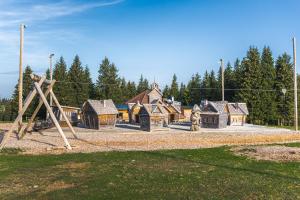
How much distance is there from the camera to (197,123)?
4075cm

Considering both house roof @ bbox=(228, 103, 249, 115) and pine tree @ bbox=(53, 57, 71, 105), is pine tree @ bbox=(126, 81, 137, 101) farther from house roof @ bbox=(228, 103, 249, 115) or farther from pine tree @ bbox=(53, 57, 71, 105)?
house roof @ bbox=(228, 103, 249, 115)

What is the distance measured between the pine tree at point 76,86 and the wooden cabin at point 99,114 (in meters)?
32.2

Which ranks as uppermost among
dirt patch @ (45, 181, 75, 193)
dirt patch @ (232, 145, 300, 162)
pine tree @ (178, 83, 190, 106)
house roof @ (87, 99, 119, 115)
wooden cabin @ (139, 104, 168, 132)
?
pine tree @ (178, 83, 190, 106)

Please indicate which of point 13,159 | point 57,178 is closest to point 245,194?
point 57,178

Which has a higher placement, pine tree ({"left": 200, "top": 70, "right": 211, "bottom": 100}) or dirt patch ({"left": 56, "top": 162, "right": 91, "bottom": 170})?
pine tree ({"left": 200, "top": 70, "right": 211, "bottom": 100})

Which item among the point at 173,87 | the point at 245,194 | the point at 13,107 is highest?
the point at 173,87

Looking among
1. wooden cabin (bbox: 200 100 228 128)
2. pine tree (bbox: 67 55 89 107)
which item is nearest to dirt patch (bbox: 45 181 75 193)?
wooden cabin (bbox: 200 100 228 128)

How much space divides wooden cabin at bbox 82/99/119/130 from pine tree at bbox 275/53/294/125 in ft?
128

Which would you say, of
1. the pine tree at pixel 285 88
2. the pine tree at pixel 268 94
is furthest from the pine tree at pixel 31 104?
the pine tree at pixel 285 88

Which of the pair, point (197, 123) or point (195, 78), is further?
point (195, 78)

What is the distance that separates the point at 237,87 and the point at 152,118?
38552 mm

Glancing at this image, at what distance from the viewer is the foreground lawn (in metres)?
12.5

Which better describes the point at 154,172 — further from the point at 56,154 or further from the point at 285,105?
the point at 285,105

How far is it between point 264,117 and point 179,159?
51247 millimetres
